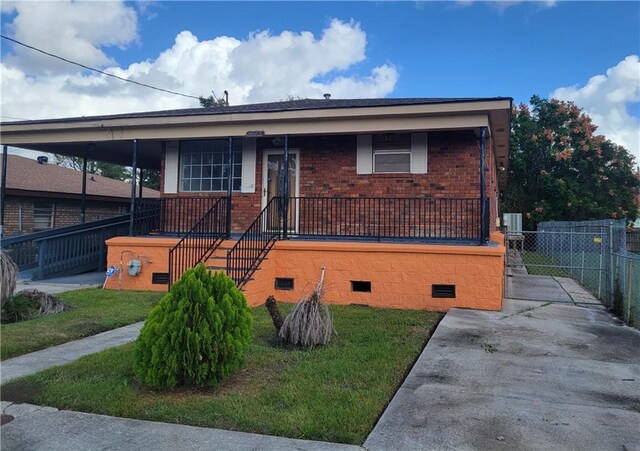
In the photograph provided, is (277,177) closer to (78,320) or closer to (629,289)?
(78,320)

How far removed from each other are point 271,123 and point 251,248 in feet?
8.81

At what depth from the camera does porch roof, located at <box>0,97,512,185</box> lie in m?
8.58

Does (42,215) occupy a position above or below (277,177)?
below

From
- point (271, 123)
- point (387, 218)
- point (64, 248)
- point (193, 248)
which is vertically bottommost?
point (64, 248)

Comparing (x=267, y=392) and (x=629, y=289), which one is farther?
(x=629, y=289)

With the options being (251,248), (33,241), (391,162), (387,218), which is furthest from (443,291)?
(33,241)

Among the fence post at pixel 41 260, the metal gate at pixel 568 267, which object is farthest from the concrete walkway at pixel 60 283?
the metal gate at pixel 568 267

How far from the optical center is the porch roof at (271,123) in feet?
28.1

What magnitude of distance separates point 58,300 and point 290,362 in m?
4.38

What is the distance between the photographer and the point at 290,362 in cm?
476

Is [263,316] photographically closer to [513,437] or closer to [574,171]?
[513,437]

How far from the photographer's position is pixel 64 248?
11117mm

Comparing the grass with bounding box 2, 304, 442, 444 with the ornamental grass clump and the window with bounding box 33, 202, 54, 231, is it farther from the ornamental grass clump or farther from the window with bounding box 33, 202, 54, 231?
the window with bounding box 33, 202, 54, 231

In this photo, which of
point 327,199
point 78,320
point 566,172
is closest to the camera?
point 78,320
